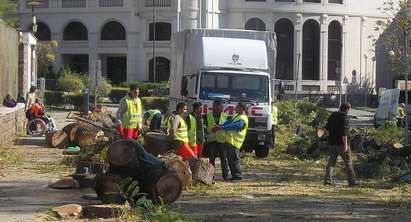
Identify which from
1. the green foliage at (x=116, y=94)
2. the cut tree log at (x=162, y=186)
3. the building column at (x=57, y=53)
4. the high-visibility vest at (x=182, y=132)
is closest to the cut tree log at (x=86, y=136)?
the high-visibility vest at (x=182, y=132)

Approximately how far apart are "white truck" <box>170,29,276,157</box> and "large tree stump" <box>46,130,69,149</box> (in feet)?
12.2

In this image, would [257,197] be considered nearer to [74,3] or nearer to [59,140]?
[59,140]

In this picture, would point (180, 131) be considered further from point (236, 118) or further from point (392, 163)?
point (392, 163)

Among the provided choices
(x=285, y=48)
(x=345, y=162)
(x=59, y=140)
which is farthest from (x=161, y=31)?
(x=345, y=162)

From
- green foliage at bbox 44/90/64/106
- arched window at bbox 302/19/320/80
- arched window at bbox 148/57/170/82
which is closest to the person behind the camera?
green foliage at bbox 44/90/64/106

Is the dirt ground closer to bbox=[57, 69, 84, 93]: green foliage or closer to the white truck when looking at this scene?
the white truck

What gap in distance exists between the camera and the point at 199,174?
50.3ft

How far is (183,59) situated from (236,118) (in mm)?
8166

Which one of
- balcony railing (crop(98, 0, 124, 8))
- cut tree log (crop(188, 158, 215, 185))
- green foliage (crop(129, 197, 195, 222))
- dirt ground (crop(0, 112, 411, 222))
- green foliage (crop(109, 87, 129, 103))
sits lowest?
dirt ground (crop(0, 112, 411, 222))

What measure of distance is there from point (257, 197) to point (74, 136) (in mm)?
10155

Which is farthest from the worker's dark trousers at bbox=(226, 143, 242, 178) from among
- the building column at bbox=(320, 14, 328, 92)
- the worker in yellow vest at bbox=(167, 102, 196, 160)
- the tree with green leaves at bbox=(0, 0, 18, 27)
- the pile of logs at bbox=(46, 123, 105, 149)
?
the building column at bbox=(320, 14, 328, 92)

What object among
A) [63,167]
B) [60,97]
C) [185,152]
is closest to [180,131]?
[185,152]

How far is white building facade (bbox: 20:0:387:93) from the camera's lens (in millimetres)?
72438

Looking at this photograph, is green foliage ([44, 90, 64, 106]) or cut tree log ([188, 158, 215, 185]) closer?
cut tree log ([188, 158, 215, 185])
